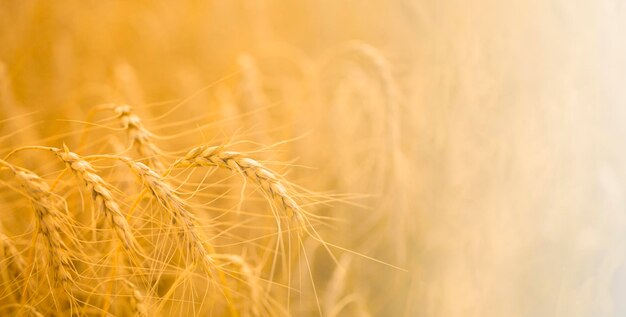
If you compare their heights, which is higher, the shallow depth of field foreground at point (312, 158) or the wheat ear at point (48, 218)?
the shallow depth of field foreground at point (312, 158)

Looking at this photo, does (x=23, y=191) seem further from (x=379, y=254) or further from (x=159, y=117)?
(x=379, y=254)

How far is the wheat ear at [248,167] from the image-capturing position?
2.59 feet

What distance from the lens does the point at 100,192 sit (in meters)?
0.76

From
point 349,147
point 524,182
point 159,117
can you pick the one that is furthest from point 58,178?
point 524,182

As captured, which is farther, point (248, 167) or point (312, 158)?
point (312, 158)

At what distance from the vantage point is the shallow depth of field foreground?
2.61 ft

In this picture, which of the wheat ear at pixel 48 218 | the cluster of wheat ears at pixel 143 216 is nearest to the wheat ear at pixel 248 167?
the cluster of wheat ears at pixel 143 216

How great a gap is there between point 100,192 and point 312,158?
13.9 inches

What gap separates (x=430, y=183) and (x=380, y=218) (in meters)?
0.14

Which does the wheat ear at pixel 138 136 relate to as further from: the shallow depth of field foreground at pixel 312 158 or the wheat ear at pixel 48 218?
the wheat ear at pixel 48 218

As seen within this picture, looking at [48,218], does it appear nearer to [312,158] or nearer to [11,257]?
[11,257]

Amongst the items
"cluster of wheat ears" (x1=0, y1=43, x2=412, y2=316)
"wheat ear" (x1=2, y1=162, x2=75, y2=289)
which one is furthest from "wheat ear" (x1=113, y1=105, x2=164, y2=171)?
"wheat ear" (x1=2, y1=162, x2=75, y2=289)

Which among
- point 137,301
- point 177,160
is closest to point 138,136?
point 177,160

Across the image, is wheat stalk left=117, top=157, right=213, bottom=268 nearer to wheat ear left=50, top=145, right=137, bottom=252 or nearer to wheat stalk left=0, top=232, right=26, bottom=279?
wheat ear left=50, top=145, right=137, bottom=252
